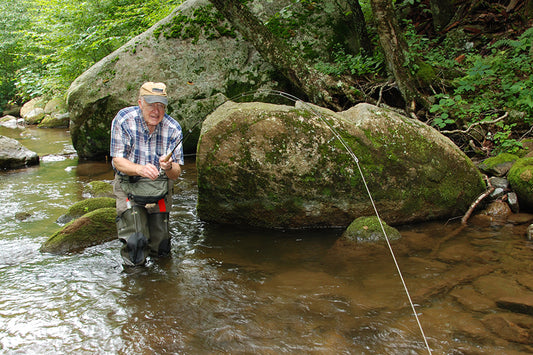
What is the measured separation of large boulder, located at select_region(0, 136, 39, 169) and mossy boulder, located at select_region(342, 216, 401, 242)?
883 cm

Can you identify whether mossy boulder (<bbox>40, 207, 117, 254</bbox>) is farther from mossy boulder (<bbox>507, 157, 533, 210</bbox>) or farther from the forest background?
mossy boulder (<bbox>507, 157, 533, 210</bbox>)

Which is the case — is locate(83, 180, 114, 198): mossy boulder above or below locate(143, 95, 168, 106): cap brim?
below

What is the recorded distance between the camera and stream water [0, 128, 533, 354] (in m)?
3.30

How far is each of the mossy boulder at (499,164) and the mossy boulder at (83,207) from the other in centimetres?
594


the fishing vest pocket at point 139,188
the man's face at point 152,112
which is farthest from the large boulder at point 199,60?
the fishing vest pocket at point 139,188

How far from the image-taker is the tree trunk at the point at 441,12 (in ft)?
34.9

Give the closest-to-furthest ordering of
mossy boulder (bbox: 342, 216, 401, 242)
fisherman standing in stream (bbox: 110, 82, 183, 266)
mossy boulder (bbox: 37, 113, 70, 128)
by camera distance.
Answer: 1. fisherman standing in stream (bbox: 110, 82, 183, 266)
2. mossy boulder (bbox: 342, 216, 401, 242)
3. mossy boulder (bbox: 37, 113, 70, 128)

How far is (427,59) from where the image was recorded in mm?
8852

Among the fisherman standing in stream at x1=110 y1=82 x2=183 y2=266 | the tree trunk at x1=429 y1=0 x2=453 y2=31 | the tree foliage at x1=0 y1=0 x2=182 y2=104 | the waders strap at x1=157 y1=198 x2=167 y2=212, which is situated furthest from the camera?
the tree foliage at x1=0 y1=0 x2=182 y2=104

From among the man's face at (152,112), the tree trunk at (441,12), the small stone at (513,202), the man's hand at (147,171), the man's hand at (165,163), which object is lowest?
the small stone at (513,202)

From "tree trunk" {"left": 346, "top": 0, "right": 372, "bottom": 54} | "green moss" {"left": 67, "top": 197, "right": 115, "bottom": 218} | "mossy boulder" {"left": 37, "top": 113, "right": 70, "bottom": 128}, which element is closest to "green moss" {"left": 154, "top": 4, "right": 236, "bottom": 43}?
"tree trunk" {"left": 346, "top": 0, "right": 372, "bottom": 54}

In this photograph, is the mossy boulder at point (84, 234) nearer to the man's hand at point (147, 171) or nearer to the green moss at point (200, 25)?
the man's hand at point (147, 171)

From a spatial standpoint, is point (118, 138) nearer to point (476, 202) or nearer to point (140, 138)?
point (140, 138)

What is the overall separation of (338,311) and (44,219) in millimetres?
5042
